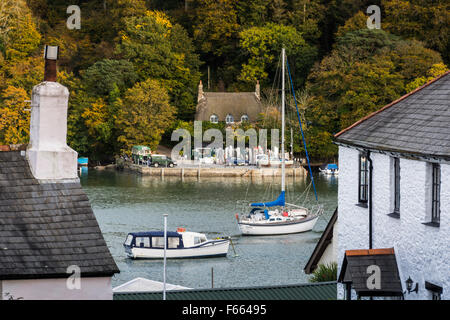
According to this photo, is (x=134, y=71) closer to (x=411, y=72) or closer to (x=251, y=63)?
(x=251, y=63)

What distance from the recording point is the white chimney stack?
2014 cm

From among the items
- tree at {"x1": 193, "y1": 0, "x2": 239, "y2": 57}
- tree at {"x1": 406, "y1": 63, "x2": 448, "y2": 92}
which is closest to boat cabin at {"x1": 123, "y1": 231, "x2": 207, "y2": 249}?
tree at {"x1": 406, "y1": 63, "x2": 448, "y2": 92}

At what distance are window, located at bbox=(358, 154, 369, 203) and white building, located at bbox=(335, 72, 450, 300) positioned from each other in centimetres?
3

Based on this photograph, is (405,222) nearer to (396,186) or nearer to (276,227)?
(396,186)

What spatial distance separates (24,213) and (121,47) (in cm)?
9913

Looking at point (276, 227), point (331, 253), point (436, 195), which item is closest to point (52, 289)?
point (436, 195)

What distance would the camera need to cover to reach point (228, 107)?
113688 mm

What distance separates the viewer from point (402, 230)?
24.9 metres

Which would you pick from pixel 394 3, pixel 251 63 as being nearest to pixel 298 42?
pixel 251 63

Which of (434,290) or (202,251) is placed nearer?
(434,290)

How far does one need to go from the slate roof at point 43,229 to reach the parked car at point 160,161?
82717mm

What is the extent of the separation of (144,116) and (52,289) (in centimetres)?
9027

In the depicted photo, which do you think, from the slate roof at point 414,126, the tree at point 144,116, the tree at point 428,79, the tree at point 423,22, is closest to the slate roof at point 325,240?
the slate roof at point 414,126

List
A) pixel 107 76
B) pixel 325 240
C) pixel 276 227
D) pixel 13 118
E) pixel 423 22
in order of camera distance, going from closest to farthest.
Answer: pixel 325 240
pixel 276 227
pixel 13 118
pixel 423 22
pixel 107 76
